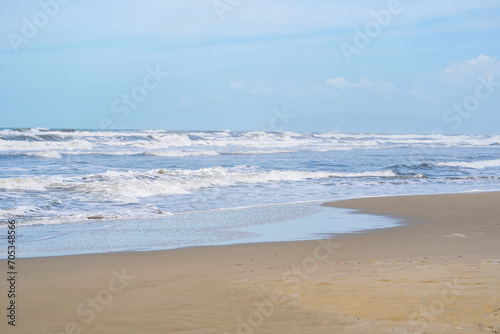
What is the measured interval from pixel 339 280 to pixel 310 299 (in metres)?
0.73

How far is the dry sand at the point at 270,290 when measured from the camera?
439 cm

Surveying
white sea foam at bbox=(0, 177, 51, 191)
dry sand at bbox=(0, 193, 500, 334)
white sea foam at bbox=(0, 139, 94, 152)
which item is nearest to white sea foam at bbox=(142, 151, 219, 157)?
white sea foam at bbox=(0, 139, 94, 152)

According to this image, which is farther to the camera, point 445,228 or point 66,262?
point 445,228

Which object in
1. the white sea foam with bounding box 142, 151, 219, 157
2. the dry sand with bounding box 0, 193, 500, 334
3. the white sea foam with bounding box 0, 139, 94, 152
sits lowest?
the dry sand with bounding box 0, 193, 500, 334

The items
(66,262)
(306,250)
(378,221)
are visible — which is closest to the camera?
(66,262)

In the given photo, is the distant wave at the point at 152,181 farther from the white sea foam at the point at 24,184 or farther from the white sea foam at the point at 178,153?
the white sea foam at the point at 178,153

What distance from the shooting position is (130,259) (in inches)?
302

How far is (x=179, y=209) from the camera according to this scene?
13883mm

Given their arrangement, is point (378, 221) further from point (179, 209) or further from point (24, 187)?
point (24, 187)

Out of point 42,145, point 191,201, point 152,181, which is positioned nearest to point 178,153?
point 42,145

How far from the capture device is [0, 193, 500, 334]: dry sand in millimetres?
4387

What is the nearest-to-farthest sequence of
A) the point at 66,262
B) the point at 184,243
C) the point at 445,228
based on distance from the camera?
1. the point at 66,262
2. the point at 184,243
3. the point at 445,228

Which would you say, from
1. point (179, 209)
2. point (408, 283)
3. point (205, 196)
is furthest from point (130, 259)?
point (205, 196)

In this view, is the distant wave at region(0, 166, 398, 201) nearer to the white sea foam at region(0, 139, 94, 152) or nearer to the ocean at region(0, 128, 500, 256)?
the ocean at region(0, 128, 500, 256)
